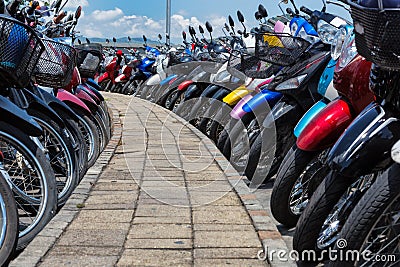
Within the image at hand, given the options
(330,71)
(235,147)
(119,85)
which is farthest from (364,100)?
(119,85)

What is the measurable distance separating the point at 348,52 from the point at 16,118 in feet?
6.10

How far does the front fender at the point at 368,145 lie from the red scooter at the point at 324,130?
0.50 meters

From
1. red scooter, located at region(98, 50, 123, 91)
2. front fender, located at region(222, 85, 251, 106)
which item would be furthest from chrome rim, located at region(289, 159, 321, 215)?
red scooter, located at region(98, 50, 123, 91)

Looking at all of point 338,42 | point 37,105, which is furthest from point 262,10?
point 37,105

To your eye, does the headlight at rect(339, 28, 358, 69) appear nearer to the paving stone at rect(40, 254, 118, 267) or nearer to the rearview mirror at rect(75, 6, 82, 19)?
the paving stone at rect(40, 254, 118, 267)

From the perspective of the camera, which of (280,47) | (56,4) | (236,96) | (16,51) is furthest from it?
(236,96)

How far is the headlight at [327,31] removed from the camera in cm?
400

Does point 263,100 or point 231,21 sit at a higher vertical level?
point 231,21

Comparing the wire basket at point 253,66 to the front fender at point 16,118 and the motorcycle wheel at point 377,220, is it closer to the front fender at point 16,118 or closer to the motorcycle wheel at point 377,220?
the front fender at point 16,118

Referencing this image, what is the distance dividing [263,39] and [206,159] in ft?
4.63

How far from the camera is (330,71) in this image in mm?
4047

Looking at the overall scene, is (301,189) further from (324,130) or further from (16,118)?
(16,118)

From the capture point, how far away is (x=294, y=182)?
358 cm

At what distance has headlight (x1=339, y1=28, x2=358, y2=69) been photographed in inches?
131
